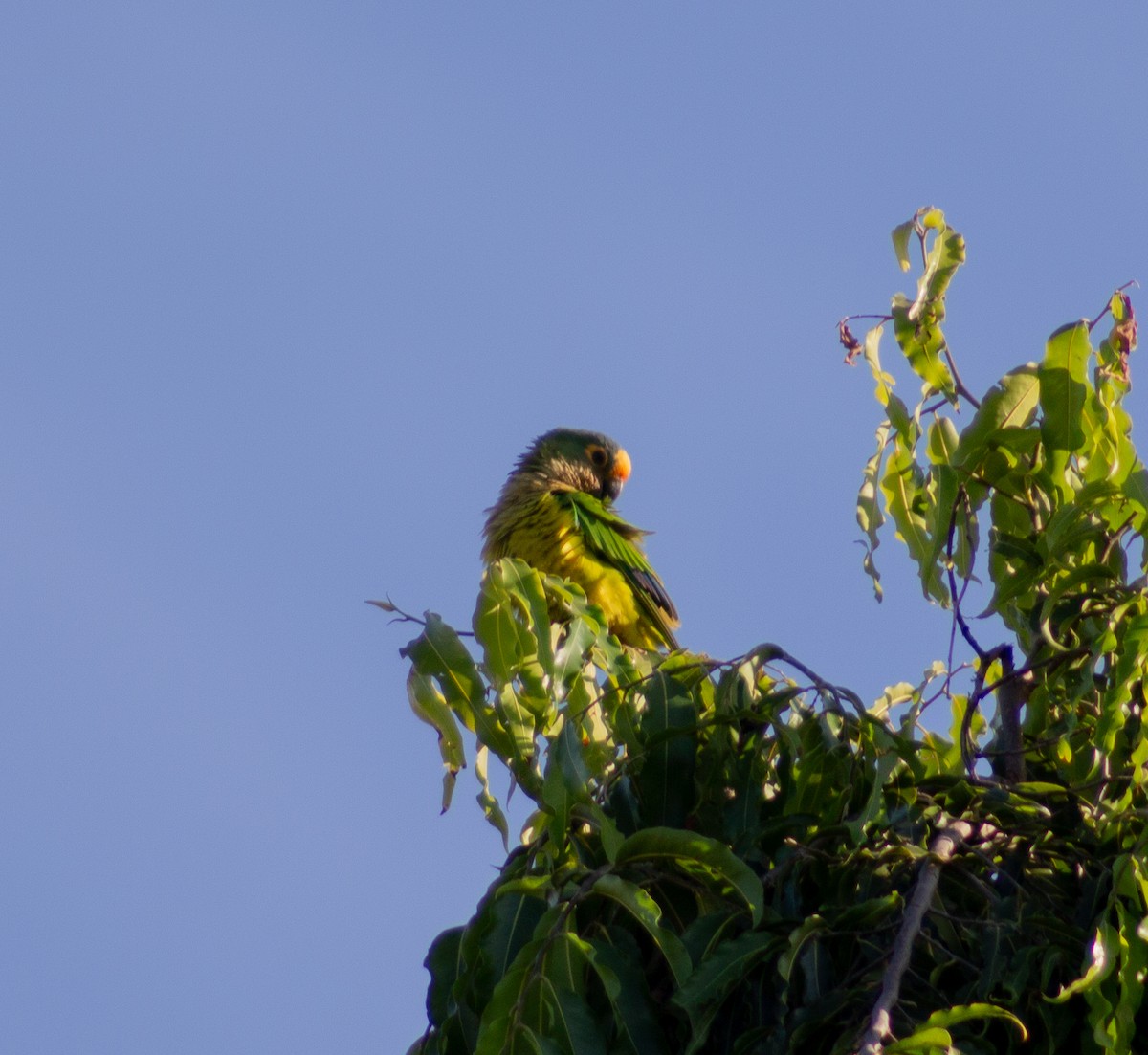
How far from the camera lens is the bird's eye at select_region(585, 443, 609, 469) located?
8.73m

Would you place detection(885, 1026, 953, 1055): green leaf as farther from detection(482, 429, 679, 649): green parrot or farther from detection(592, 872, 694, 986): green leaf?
detection(482, 429, 679, 649): green parrot

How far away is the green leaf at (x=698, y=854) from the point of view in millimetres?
2438

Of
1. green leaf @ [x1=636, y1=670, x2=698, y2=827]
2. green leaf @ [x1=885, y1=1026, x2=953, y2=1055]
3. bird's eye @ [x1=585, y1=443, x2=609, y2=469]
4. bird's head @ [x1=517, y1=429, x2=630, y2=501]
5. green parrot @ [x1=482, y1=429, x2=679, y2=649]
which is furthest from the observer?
bird's eye @ [x1=585, y1=443, x2=609, y2=469]

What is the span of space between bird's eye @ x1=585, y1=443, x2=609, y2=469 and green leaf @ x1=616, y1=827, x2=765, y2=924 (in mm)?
6270

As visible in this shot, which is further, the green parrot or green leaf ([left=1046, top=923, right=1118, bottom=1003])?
the green parrot

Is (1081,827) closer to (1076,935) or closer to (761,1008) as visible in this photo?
(1076,935)

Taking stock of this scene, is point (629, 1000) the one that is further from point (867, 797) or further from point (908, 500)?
point (908, 500)

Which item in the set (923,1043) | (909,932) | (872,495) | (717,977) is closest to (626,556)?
(872,495)

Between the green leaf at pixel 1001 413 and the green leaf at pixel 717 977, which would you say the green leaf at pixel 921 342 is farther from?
the green leaf at pixel 717 977

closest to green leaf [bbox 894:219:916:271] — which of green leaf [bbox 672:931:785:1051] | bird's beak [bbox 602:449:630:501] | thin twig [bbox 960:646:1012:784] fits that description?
thin twig [bbox 960:646:1012:784]

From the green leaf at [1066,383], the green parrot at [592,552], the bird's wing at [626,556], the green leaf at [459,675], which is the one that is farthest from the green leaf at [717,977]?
the bird's wing at [626,556]

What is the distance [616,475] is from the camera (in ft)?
29.1

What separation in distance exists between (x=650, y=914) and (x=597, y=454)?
6487 mm

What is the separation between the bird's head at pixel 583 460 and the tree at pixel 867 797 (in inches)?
204
